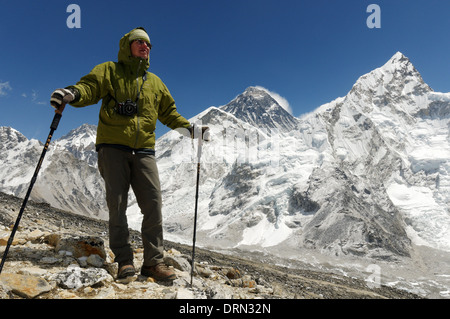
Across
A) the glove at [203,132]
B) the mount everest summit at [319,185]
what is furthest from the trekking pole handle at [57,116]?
the mount everest summit at [319,185]

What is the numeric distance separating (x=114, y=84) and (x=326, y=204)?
102922 millimetres

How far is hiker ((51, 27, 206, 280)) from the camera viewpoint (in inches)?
190

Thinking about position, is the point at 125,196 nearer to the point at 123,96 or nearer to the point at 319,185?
the point at 123,96

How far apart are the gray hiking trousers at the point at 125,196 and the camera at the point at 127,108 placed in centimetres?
56

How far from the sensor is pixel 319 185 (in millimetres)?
107125

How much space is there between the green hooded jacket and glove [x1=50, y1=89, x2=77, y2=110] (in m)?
0.15

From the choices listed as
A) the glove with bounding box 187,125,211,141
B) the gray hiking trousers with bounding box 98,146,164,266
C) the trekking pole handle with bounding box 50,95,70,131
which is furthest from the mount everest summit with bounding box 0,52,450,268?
the trekking pole handle with bounding box 50,95,70,131

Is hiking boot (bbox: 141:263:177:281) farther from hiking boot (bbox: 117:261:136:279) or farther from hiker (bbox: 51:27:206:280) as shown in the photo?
hiking boot (bbox: 117:261:136:279)

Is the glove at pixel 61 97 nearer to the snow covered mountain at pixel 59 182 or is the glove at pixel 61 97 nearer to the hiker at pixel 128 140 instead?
the hiker at pixel 128 140

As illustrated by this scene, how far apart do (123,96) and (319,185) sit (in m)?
108

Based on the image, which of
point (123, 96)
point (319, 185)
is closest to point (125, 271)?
point (123, 96)

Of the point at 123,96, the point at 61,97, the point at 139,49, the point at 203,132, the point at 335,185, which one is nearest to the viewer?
the point at 61,97

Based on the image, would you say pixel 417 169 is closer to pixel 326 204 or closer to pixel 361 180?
pixel 361 180

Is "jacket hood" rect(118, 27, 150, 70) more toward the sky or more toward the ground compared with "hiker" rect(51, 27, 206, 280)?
more toward the sky
